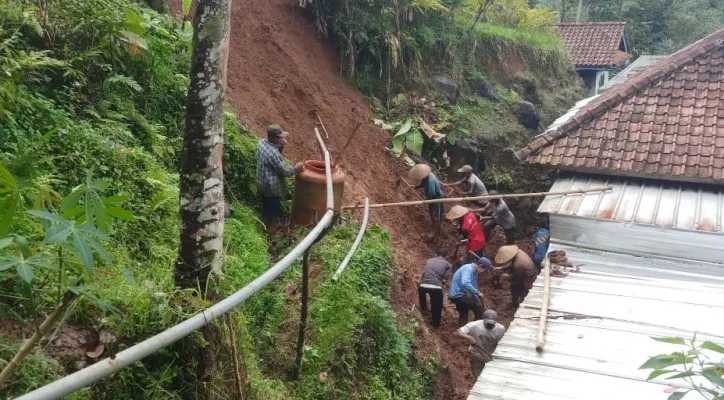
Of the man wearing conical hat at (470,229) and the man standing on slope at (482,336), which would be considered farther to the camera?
the man wearing conical hat at (470,229)

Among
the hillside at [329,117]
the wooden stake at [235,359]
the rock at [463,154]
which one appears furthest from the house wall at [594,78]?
the wooden stake at [235,359]

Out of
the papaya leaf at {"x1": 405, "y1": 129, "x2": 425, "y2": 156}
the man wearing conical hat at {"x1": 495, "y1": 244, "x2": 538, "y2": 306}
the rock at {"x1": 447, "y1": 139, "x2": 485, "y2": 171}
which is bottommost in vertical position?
the man wearing conical hat at {"x1": 495, "y1": 244, "x2": 538, "y2": 306}

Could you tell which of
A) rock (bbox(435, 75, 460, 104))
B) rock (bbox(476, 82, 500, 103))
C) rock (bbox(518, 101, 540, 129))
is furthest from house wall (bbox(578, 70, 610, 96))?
rock (bbox(435, 75, 460, 104))

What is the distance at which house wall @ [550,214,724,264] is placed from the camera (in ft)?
24.3

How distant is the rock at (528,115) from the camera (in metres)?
16.2

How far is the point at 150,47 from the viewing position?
313 inches

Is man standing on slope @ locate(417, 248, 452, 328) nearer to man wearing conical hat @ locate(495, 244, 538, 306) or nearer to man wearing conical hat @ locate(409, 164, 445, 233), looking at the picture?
man wearing conical hat @ locate(495, 244, 538, 306)

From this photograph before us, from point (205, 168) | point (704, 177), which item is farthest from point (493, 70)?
point (205, 168)

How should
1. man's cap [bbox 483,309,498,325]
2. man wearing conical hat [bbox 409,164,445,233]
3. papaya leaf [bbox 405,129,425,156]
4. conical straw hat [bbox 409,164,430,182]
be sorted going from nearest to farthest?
man's cap [bbox 483,309,498,325] < man wearing conical hat [bbox 409,164,445,233] < conical straw hat [bbox 409,164,430,182] < papaya leaf [bbox 405,129,425,156]

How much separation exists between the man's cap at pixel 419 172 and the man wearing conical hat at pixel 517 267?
212 centimetres

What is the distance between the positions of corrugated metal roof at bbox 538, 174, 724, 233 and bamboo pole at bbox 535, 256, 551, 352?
51.1 inches

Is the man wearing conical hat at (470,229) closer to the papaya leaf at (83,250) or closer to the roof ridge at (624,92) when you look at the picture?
the roof ridge at (624,92)

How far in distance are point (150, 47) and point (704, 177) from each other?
313 inches

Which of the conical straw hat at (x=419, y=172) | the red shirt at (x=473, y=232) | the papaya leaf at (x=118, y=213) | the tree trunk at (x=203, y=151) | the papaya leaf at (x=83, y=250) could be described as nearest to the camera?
the papaya leaf at (x=83, y=250)
